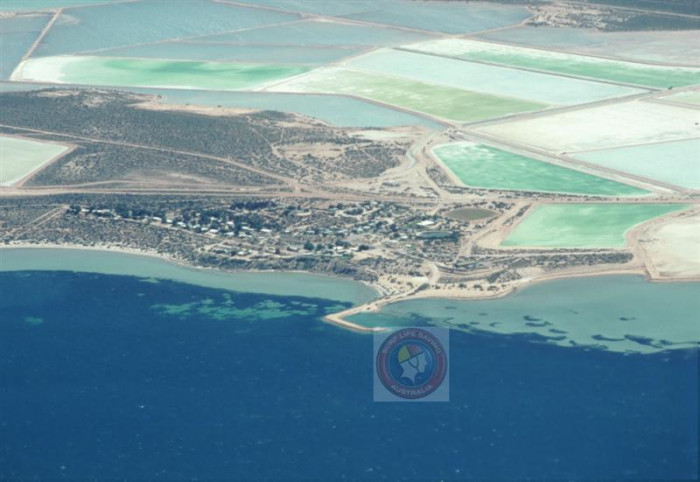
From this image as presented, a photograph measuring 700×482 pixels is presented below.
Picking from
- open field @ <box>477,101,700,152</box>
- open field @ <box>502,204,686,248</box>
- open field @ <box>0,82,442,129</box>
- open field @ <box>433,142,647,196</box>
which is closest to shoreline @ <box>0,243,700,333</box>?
open field @ <box>502,204,686,248</box>

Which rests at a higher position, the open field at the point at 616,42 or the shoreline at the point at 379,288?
the open field at the point at 616,42

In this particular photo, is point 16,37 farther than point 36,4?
No

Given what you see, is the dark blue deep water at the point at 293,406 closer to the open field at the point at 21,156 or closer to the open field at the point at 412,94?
the open field at the point at 21,156

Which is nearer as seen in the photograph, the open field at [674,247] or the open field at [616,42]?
the open field at [674,247]

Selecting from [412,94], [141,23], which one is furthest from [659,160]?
[141,23]

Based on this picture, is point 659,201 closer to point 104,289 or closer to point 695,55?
point 104,289

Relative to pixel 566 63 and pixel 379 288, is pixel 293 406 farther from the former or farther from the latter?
pixel 566 63

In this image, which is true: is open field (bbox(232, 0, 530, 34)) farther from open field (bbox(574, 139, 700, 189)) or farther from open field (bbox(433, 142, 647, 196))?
open field (bbox(574, 139, 700, 189))

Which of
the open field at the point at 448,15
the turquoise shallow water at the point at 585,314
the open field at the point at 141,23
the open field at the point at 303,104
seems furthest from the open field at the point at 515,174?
the open field at the point at 141,23
